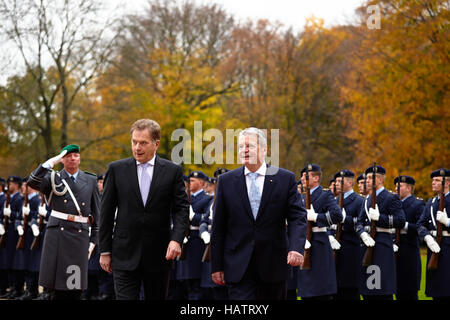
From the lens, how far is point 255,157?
5.95 metres

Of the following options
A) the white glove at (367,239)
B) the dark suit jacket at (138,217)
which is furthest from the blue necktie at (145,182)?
the white glove at (367,239)

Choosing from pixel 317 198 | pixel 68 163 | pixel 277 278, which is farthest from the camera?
pixel 317 198

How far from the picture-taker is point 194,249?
1237 cm

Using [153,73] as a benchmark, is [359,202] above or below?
below

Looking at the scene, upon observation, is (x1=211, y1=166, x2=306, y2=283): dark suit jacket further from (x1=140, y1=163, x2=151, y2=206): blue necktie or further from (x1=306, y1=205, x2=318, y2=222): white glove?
(x1=306, y1=205, x2=318, y2=222): white glove

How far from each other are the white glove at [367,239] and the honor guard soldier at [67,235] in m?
4.12

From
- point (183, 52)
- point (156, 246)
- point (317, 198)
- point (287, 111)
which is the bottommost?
point (156, 246)

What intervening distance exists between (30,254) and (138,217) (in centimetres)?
894

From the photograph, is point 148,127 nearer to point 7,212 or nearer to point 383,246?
point 383,246

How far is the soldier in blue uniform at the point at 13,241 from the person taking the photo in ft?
47.6

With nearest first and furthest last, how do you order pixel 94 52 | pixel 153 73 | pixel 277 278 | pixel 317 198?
pixel 277 278
pixel 317 198
pixel 94 52
pixel 153 73

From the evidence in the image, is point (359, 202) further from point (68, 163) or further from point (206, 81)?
point (206, 81)

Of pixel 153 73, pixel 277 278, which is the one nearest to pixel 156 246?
pixel 277 278
